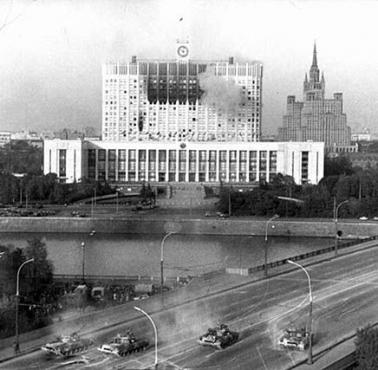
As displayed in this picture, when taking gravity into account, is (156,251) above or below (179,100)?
below

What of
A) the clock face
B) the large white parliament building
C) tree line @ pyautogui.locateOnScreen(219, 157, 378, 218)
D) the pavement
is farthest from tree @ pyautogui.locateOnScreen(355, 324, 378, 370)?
the clock face

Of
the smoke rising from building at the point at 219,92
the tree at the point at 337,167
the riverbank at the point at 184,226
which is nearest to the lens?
the riverbank at the point at 184,226

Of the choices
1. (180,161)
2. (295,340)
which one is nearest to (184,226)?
(180,161)

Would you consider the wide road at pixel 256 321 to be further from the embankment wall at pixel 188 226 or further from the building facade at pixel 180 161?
the building facade at pixel 180 161

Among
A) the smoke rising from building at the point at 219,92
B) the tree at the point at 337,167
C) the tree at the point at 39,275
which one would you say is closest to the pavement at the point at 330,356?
the tree at the point at 39,275

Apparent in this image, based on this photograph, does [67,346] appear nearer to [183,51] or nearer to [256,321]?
[256,321]

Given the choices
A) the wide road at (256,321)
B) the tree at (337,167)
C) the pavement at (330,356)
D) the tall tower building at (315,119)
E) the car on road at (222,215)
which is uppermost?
→ the tall tower building at (315,119)

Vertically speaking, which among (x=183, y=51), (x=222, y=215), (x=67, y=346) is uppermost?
(x=183, y=51)

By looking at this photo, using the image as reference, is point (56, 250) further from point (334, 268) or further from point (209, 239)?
point (334, 268)
